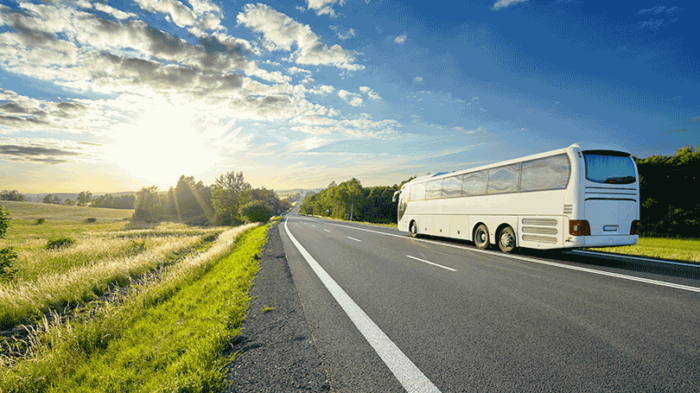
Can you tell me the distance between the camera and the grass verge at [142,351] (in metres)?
3.28

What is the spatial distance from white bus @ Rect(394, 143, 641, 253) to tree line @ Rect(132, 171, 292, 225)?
51959mm

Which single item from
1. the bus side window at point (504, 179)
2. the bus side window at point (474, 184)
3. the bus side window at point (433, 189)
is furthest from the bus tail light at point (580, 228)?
the bus side window at point (433, 189)

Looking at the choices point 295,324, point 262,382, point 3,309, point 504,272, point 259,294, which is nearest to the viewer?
point 262,382

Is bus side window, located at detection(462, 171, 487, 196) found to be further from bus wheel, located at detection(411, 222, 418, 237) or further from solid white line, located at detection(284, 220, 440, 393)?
solid white line, located at detection(284, 220, 440, 393)

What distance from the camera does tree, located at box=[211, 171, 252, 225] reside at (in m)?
76.5

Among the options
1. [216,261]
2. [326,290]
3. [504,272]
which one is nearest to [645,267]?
[504,272]

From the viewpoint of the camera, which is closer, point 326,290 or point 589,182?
point 326,290

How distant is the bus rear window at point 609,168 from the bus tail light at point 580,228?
132 centimetres

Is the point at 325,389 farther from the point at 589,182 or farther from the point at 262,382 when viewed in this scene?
the point at 589,182

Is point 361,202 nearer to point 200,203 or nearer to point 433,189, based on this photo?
point 433,189

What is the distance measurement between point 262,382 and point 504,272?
21.4 ft

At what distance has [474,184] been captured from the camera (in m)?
12.4

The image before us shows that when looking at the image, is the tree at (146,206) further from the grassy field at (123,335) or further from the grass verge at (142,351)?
the grass verge at (142,351)

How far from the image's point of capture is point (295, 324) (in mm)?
4176
